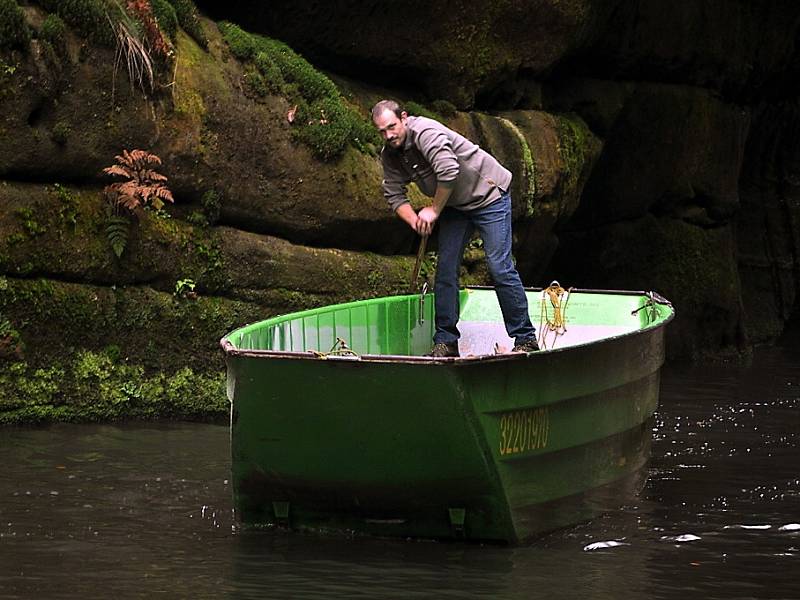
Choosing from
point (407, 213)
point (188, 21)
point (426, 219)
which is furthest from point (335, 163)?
point (426, 219)

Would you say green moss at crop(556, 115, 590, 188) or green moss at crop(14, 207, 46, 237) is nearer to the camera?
green moss at crop(14, 207, 46, 237)

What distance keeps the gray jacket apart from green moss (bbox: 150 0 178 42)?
4148 mm

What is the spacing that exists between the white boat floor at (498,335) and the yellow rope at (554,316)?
0.02 m

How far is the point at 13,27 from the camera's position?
1321 centimetres

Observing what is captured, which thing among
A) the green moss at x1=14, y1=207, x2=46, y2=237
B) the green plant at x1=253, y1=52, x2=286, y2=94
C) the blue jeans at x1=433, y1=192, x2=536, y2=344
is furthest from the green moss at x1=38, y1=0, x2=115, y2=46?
the blue jeans at x1=433, y1=192, x2=536, y2=344

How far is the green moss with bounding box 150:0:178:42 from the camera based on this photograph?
14.5m

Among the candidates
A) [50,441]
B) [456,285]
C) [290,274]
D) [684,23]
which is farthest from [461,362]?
[684,23]

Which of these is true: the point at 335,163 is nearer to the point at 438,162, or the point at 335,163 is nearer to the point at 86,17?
the point at 86,17

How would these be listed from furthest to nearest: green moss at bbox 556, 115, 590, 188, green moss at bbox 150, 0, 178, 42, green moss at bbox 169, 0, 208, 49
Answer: green moss at bbox 556, 115, 590, 188 → green moss at bbox 169, 0, 208, 49 → green moss at bbox 150, 0, 178, 42

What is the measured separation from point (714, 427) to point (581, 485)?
5216mm

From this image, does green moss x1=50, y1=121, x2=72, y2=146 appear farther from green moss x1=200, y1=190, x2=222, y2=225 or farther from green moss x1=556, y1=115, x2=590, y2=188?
green moss x1=556, y1=115, x2=590, y2=188

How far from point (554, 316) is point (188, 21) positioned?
4.48 meters

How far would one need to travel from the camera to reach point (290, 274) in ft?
48.4

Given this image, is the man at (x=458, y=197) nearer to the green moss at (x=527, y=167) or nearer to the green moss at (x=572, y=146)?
the green moss at (x=527, y=167)
